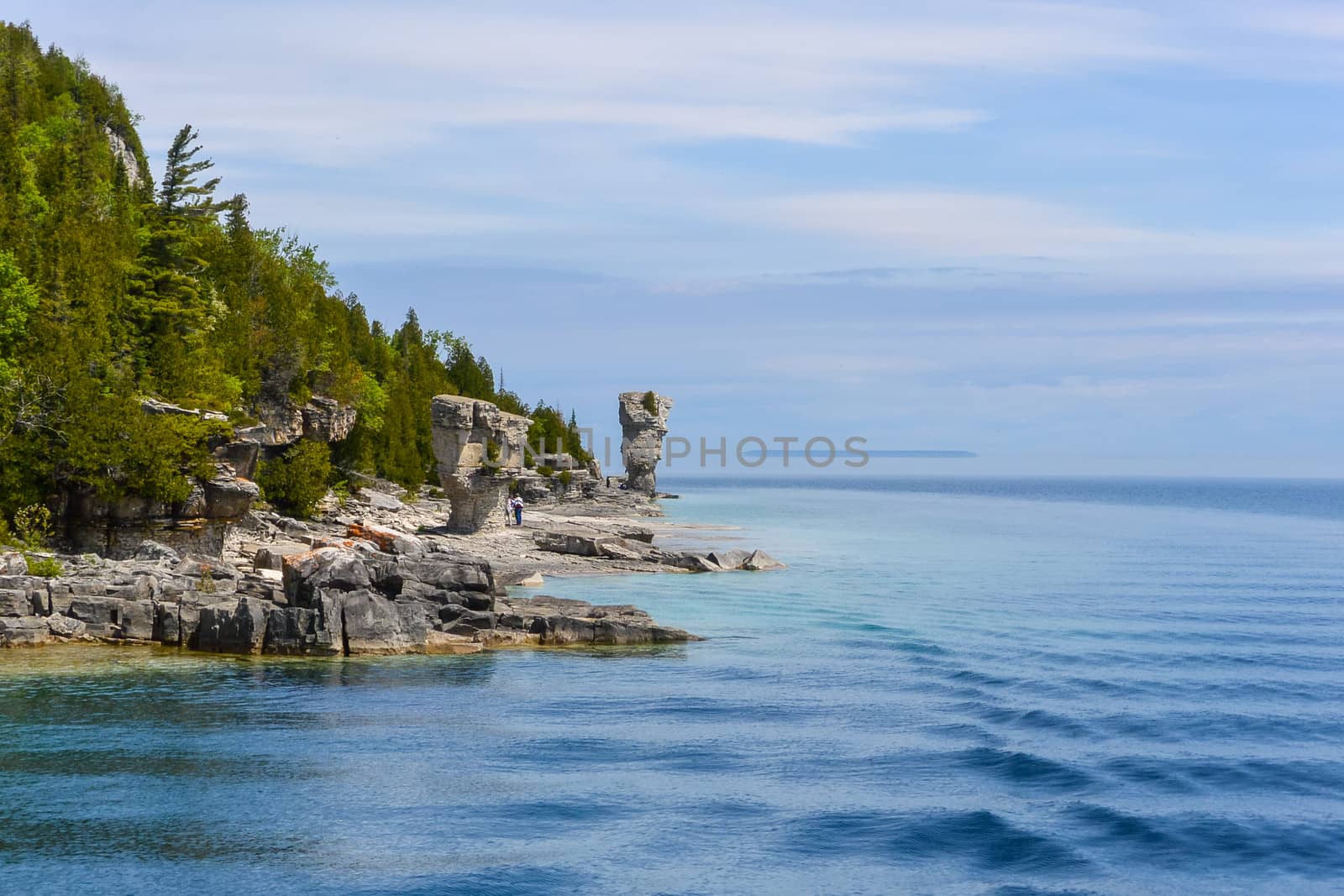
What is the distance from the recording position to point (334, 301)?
291 feet

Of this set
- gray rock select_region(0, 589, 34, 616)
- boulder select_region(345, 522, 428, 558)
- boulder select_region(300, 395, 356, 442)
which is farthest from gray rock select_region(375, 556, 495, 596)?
boulder select_region(300, 395, 356, 442)

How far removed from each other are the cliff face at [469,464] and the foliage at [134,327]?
6558 millimetres

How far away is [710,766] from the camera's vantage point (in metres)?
21.4

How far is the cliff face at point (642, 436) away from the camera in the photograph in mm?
112812

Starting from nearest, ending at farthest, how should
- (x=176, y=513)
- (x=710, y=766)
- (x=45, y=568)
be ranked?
(x=710, y=766) → (x=45, y=568) → (x=176, y=513)

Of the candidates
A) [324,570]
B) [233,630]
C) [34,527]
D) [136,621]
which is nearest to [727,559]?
[324,570]

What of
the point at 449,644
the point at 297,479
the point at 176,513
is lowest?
the point at 449,644

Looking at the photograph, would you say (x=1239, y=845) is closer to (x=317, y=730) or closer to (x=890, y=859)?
(x=890, y=859)

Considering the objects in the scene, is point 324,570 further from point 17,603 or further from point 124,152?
point 124,152

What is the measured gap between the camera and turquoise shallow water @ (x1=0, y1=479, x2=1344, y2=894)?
1670cm

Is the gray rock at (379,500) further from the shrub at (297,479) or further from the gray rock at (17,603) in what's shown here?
the gray rock at (17,603)

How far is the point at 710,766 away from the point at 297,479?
1672 inches

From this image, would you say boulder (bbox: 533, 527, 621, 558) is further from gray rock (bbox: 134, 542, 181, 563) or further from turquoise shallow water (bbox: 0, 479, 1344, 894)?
gray rock (bbox: 134, 542, 181, 563)

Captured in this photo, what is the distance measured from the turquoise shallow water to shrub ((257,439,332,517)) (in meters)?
28.5
